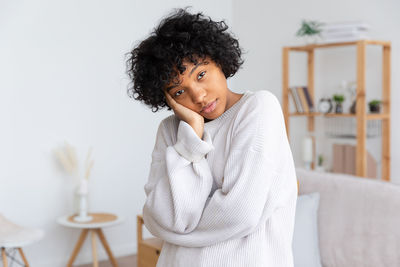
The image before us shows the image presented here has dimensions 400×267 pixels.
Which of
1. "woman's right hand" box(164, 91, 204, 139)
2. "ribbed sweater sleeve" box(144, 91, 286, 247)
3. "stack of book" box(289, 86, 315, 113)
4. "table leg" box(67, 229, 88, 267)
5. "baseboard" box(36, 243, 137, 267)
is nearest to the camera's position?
"ribbed sweater sleeve" box(144, 91, 286, 247)

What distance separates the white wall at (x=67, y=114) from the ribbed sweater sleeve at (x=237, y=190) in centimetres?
240

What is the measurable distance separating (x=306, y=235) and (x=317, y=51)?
2142 millimetres

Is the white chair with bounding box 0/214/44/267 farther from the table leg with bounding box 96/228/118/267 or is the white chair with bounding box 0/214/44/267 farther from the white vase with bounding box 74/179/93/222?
the table leg with bounding box 96/228/118/267

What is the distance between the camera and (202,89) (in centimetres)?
117

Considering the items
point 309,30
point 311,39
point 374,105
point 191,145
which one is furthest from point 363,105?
point 191,145

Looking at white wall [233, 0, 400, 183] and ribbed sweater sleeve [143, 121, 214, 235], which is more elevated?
white wall [233, 0, 400, 183]

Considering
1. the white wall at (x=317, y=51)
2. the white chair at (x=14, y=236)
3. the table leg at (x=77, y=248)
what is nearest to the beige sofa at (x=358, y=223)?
the white wall at (x=317, y=51)

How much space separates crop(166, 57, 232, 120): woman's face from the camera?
3.81 ft

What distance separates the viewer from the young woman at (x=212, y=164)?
108cm

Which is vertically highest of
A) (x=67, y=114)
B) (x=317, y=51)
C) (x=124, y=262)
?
(x=317, y=51)

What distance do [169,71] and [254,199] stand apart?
0.34 m

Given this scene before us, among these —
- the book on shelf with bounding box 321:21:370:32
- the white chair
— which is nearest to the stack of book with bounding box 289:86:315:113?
the book on shelf with bounding box 321:21:370:32

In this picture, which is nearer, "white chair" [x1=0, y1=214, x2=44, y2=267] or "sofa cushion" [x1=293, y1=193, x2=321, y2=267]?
"sofa cushion" [x1=293, y1=193, x2=321, y2=267]

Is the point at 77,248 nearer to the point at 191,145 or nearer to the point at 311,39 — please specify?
the point at 311,39
